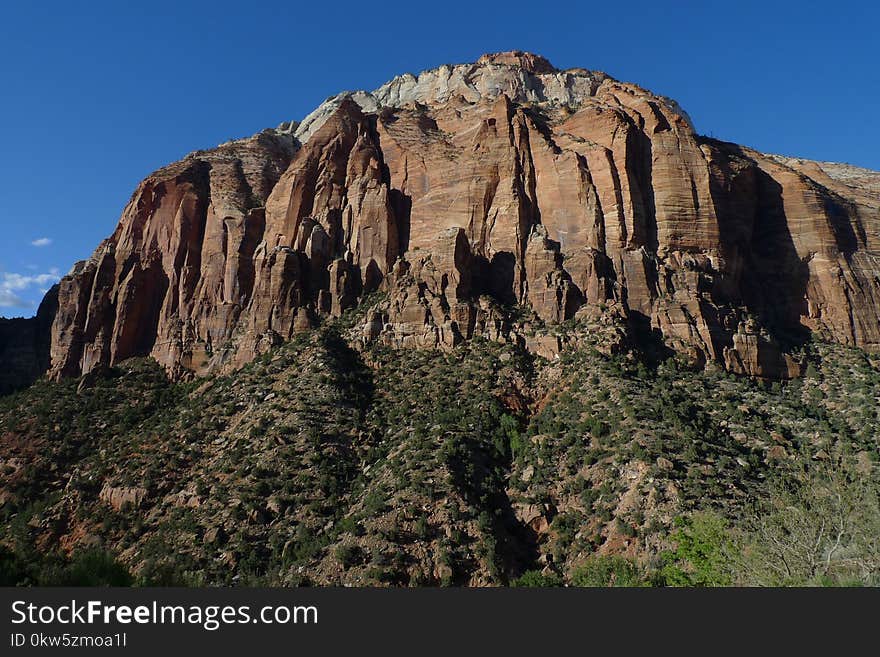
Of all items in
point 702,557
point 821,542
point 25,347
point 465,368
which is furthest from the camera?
point 25,347

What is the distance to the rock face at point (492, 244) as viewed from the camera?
61594mm

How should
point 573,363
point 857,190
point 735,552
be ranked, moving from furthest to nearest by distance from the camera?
point 857,190, point 573,363, point 735,552

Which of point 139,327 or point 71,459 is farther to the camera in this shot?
point 139,327

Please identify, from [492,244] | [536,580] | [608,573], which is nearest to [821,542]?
[608,573]

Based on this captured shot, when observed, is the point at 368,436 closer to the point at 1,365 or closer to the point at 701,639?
the point at 701,639

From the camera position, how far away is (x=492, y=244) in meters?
69.0

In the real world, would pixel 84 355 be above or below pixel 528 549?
above

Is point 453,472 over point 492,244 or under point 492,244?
under

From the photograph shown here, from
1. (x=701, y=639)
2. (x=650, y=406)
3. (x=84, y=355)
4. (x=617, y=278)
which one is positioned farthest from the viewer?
(x=84, y=355)

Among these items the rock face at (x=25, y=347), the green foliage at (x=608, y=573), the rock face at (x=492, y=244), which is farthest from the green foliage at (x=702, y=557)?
the rock face at (x=25, y=347)

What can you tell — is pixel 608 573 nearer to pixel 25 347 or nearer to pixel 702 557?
pixel 702 557

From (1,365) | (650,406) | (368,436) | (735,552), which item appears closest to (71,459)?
(368,436)

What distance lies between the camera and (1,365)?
8506 cm

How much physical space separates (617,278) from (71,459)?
5715cm
